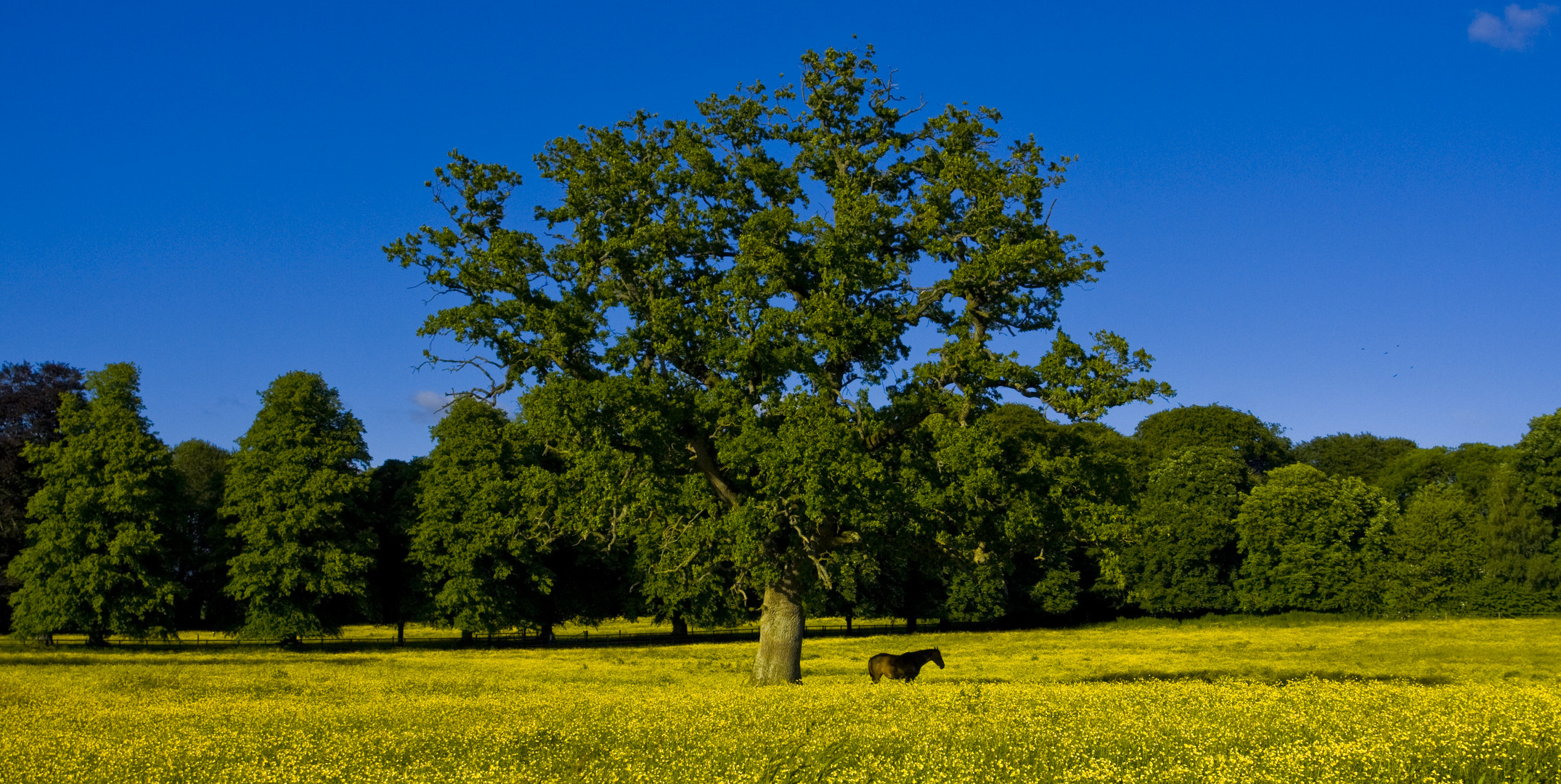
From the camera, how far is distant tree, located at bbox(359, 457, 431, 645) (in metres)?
59.7

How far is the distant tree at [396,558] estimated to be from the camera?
2351 inches

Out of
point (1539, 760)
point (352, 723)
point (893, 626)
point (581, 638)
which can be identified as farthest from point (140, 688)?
point (893, 626)

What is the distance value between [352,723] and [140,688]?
15396 mm

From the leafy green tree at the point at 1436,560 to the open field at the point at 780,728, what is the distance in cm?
4253

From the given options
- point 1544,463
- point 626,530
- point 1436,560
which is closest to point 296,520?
point 626,530

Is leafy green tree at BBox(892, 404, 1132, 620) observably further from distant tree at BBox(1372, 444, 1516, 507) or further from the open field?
distant tree at BBox(1372, 444, 1516, 507)

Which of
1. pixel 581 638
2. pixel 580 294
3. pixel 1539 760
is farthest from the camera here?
pixel 581 638

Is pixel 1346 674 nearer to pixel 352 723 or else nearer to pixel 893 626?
pixel 352 723

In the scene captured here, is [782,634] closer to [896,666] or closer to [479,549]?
[896,666]

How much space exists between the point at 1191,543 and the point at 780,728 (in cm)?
6848

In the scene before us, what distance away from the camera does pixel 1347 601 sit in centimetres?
7388

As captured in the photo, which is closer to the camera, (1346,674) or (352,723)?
(352,723)

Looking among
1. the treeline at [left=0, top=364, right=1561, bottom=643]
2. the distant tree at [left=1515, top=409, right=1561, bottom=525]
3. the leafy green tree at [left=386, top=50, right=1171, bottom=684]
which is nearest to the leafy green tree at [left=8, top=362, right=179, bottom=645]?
the treeline at [left=0, top=364, right=1561, bottom=643]

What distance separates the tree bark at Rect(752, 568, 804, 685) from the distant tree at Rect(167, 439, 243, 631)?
3862 centimetres
